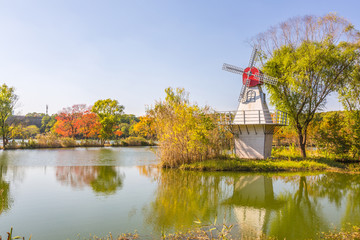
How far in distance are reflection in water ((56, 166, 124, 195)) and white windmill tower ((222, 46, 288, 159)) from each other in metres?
9.75

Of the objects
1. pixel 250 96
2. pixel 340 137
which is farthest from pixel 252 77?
pixel 340 137

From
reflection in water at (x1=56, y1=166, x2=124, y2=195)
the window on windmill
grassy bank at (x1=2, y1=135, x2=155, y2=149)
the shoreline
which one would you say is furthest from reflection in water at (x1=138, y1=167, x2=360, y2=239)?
grassy bank at (x1=2, y1=135, x2=155, y2=149)

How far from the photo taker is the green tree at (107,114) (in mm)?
41938

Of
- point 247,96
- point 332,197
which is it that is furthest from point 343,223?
point 247,96

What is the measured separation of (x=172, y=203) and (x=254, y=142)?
12144 millimetres

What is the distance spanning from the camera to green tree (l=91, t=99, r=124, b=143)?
41938 mm

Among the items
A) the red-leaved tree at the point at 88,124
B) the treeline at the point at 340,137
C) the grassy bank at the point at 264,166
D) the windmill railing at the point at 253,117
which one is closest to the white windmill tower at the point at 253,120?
the windmill railing at the point at 253,117

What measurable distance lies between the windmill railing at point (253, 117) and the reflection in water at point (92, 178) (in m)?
9.30

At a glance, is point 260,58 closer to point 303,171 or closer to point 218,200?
point 303,171

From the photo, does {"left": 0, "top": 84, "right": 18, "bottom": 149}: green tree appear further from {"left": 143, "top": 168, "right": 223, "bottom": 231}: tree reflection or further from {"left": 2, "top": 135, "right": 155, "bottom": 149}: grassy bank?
{"left": 143, "top": 168, "right": 223, "bottom": 231}: tree reflection

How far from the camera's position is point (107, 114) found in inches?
1699

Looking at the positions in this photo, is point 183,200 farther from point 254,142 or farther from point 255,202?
point 254,142

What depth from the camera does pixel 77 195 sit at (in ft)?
36.5

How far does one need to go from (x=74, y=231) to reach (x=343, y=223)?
779cm
